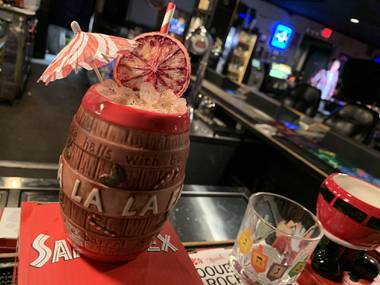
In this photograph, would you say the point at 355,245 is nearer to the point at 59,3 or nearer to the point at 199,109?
the point at 199,109

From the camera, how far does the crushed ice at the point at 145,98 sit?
22.6 inches

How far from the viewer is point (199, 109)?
119 inches

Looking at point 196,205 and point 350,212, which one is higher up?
point 350,212

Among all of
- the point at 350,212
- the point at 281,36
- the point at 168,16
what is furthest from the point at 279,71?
the point at 168,16

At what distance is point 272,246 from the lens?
0.74 m

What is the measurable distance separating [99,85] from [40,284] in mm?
348

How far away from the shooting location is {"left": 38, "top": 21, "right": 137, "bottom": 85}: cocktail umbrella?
1.63 feet

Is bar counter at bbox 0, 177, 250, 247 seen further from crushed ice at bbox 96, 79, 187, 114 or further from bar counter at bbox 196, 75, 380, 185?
bar counter at bbox 196, 75, 380, 185

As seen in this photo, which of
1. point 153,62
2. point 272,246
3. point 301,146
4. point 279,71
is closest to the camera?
point 153,62

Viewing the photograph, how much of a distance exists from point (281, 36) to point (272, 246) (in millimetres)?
10075

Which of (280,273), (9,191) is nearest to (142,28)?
(9,191)

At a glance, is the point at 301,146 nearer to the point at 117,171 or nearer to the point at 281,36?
the point at 117,171

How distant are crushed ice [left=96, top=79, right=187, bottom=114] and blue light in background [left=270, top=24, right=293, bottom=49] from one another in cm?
989

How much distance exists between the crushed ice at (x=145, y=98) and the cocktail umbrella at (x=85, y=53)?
0.07 meters
